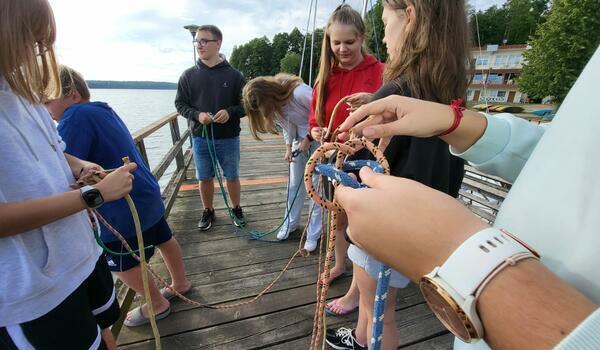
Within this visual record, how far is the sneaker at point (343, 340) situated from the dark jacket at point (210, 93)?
6.84 ft

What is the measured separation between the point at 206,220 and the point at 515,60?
44056 mm

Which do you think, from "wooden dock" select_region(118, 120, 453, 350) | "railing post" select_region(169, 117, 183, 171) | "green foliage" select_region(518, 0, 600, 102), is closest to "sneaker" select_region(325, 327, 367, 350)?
"wooden dock" select_region(118, 120, 453, 350)

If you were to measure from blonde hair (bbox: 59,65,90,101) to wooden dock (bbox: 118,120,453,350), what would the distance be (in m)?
1.37

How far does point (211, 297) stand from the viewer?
7.04ft

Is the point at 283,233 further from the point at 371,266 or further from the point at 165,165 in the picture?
the point at 371,266

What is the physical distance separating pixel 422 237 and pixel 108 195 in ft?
3.65

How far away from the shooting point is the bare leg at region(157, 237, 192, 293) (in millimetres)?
1952

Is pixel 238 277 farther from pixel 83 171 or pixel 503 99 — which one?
pixel 503 99

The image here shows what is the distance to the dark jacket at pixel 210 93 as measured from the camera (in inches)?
113

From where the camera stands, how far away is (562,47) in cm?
1933

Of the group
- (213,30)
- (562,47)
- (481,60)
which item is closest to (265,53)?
(481,60)

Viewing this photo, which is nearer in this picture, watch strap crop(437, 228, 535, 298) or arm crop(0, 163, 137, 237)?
watch strap crop(437, 228, 535, 298)

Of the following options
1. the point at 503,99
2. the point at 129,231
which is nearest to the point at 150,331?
the point at 129,231

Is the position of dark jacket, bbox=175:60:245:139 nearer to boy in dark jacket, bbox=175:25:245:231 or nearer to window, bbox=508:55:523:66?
boy in dark jacket, bbox=175:25:245:231
